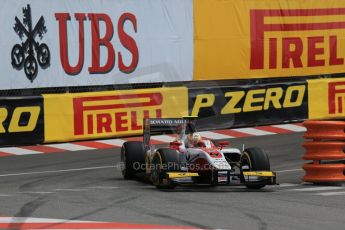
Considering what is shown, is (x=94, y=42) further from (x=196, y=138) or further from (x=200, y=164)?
(x=200, y=164)

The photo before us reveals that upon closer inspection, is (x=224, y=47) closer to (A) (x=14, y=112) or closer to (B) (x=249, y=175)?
(A) (x=14, y=112)

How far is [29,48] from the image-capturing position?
18.6m

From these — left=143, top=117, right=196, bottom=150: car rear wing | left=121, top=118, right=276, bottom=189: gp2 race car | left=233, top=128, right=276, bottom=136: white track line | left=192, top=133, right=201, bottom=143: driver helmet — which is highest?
left=143, top=117, right=196, bottom=150: car rear wing

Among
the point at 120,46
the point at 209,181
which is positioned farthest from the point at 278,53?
the point at 209,181

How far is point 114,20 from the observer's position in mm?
19766

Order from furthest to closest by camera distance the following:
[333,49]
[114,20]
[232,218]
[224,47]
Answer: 1. [333,49]
2. [224,47]
3. [114,20]
4. [232,218]

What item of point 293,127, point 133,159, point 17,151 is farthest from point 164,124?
point 293,127

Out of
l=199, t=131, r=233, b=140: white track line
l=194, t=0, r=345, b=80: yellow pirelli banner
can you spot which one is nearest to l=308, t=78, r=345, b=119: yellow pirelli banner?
l=194, t=0, r=345, b=80: yellow pirelli banner

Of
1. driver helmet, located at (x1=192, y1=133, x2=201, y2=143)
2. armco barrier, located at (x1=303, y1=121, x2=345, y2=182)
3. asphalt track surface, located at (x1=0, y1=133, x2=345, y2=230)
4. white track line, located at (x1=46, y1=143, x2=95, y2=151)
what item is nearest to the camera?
asphalt track surface, located at (x1=0, y1=133, x2=345, y2=230)

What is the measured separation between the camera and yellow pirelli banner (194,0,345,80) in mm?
21016

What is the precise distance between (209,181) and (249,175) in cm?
63

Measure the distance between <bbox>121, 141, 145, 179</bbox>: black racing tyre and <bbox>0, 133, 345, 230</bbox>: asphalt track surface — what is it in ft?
0.70

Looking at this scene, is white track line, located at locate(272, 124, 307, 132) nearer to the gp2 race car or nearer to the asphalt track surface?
the asphalt track surface

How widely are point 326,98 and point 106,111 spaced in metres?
5.51
